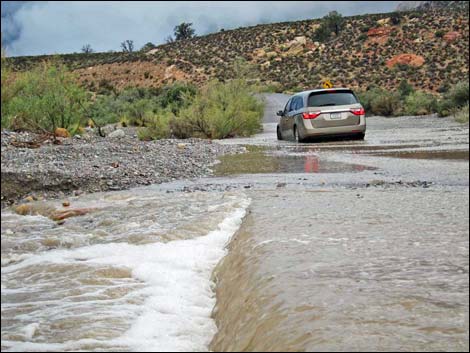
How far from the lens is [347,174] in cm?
988

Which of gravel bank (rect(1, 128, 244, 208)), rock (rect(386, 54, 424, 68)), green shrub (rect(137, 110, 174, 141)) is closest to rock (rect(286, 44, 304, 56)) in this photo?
rock (rect(386, 54, 424, 68))

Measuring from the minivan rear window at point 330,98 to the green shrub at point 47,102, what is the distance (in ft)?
24.9

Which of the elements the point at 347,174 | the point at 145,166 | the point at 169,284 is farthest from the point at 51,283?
the point at 145,166

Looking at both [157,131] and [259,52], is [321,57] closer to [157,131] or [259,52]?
[259,52]

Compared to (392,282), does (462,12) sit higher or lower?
higher

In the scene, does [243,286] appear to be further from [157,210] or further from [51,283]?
[157,210]

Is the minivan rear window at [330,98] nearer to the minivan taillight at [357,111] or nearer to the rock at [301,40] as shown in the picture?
the minivan taillight at [357,111]

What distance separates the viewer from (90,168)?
11.5 m

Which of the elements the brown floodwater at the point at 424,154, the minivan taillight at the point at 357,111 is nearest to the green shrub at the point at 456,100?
the minivan taillight at the point at 357,111

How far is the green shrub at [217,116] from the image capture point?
77.1ft

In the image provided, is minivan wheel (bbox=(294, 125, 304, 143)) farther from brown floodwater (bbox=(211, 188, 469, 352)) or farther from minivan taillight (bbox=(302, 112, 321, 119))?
brown floodwater (bbox=(211, 188, 469, 352))

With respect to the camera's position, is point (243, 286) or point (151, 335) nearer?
point (151, 335)

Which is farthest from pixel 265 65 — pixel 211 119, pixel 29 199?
pixel 29 199

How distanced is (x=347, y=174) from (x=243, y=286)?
5980mm
